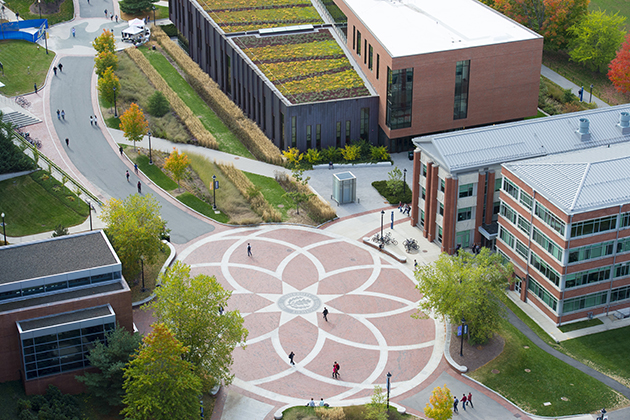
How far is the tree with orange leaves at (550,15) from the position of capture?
111938mm

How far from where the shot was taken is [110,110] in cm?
10712

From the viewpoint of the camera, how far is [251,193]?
87.4 m

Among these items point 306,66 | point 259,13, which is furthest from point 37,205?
point 259,13

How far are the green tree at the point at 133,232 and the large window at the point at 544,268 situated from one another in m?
31.5

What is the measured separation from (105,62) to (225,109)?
59.8 feet

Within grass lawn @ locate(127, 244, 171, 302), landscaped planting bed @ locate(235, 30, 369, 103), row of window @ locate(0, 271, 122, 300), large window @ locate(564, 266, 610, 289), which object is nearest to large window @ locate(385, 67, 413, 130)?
landscaped planting bed @ locate(235, 30, 369, 103)

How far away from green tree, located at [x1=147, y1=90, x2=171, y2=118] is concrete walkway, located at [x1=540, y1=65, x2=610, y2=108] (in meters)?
50.4

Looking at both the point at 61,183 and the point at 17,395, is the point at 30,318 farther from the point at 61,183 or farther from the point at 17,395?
the point at 61,183

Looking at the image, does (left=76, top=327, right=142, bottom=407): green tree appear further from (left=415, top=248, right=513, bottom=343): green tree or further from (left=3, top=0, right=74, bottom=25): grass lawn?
(left=3, top=0, right=74, bottom=25): grass lawn

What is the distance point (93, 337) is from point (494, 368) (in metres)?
29.6

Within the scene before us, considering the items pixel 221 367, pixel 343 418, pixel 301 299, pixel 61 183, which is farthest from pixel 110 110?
pixel 343 418

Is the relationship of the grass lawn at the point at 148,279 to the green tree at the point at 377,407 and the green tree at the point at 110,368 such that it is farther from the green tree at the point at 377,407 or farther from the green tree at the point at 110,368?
the green tree at the point at 377,407

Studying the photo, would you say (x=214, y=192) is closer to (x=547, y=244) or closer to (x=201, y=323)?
(x=201, y=323)

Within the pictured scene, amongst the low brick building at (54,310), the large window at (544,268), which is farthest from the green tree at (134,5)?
the large window at (544,268)
